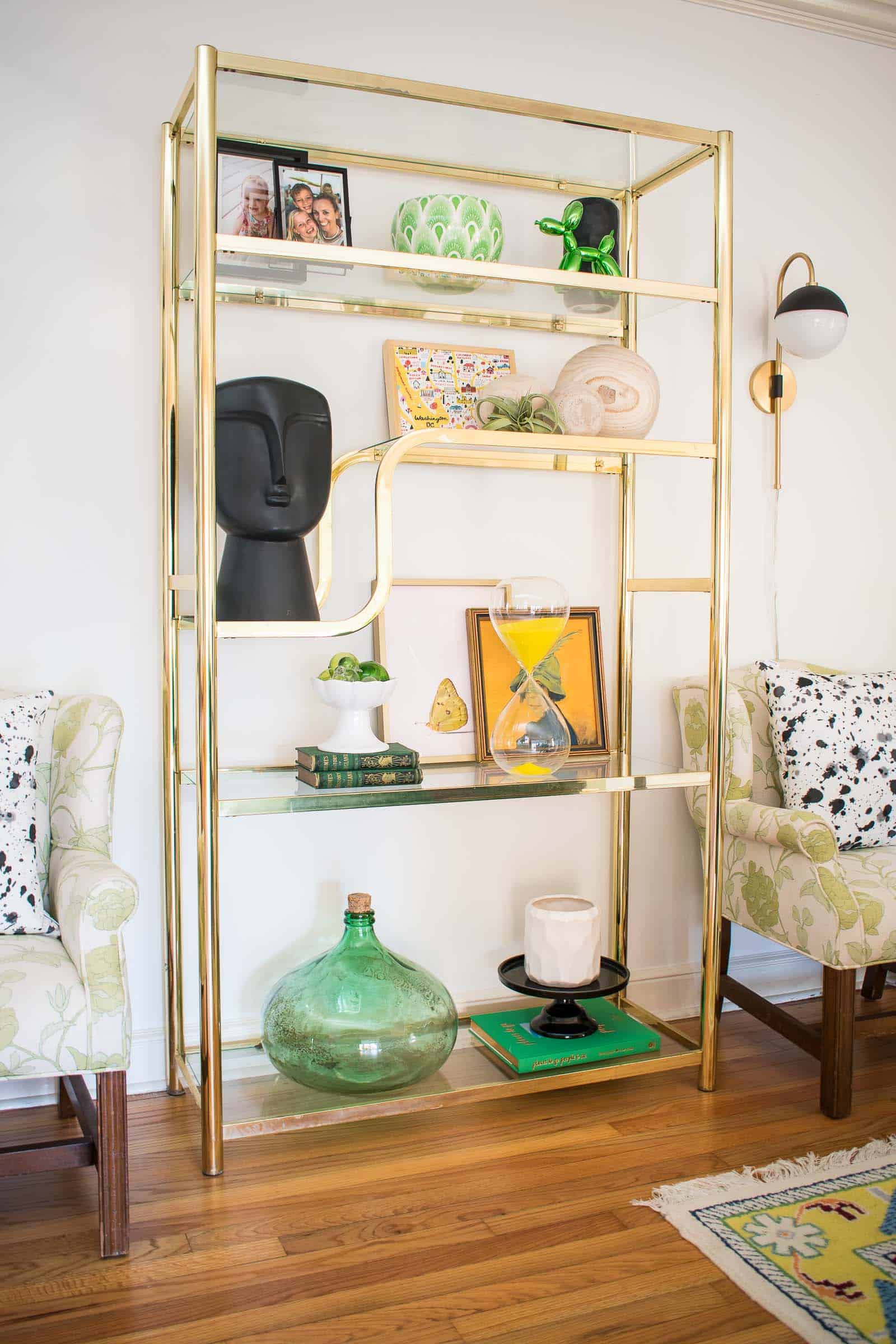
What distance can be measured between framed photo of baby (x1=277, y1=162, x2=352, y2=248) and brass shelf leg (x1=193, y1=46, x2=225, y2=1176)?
235 mm

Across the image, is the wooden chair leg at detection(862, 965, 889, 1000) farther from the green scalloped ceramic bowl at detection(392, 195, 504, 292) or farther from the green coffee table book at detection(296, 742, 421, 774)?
the green scalloped ceramic bowl at detection(392, 195, 504, 292)

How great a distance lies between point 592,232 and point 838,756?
1237mm

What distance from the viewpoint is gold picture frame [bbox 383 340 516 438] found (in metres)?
2.33

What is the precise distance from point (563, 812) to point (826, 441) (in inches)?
45.6

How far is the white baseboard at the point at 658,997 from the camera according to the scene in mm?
2148

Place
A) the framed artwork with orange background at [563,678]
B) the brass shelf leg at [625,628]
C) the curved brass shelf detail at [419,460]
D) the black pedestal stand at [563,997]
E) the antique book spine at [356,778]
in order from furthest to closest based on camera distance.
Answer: the brass shelf leg at [625,628] < the framed artwork with orange background at [563,678] < the black pedestal stand at [563,997] < the antique book spine at [356,778] < the curved brass shelf detail at [419,460]

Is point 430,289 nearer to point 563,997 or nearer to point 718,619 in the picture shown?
point 718,619

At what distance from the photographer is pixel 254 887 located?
231 cm

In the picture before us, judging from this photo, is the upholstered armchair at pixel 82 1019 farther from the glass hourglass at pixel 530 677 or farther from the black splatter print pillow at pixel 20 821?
the glass hourglass at pixel 530 677

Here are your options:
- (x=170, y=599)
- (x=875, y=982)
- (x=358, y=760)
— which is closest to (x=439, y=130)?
(x=170, y=599)

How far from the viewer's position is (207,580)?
1812 millimetres

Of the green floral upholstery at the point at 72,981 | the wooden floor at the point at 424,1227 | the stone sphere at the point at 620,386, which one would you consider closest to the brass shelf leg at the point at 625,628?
the stone sphere at the point at 620,386

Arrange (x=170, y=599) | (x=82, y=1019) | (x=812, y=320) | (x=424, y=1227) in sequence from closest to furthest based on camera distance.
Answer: (x=82, y=1019)
(x=424, y=1227)
(x=170, y=599)
(x=812, y=320)

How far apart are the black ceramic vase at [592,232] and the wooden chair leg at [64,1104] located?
186 cm
